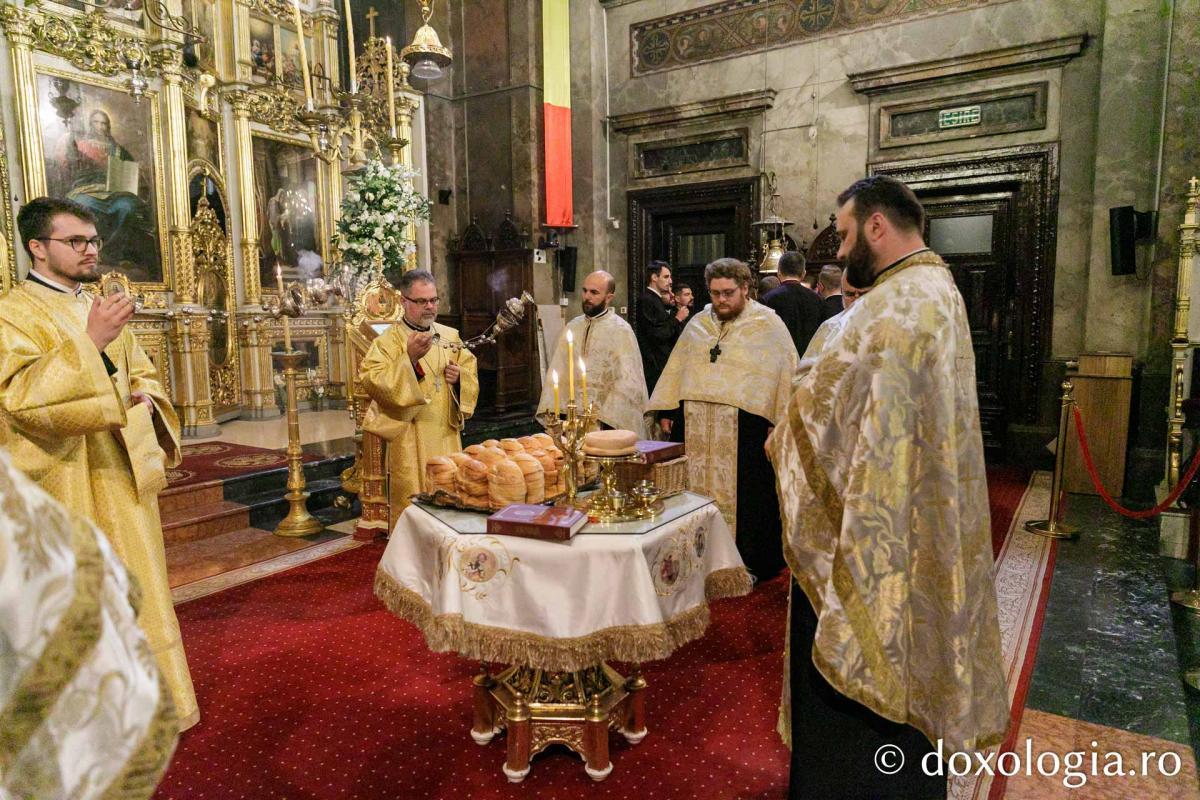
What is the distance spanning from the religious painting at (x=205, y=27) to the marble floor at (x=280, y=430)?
4.58m

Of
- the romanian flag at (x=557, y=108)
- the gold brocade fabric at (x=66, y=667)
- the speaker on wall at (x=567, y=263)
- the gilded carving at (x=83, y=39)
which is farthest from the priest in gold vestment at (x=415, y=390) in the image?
the speaker on wall at (x=567, y=263)

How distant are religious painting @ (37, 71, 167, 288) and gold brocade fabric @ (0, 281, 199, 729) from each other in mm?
6252

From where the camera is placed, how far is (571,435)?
2.63 metres

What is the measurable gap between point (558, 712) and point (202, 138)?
9.39 metres

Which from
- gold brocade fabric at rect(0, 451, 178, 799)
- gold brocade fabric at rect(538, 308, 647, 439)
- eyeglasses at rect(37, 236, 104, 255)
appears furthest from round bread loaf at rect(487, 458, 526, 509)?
gold brocade fabric at rect(538, 308, 647, 439)

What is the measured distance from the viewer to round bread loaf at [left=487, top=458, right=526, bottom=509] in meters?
2.64

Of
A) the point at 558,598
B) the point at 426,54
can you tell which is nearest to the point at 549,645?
the point at 558,598

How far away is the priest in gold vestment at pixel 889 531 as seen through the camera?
2027 millimetres

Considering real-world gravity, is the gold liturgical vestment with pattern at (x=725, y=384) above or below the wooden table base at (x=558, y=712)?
above

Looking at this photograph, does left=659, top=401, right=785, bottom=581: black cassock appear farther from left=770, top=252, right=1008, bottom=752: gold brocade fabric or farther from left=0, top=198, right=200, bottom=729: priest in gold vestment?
left=0, top=198, right=200, bottom=729: priest in gold vestment

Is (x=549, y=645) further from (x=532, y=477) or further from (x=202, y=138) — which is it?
(x=202, y=138)

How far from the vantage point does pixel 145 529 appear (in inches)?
113

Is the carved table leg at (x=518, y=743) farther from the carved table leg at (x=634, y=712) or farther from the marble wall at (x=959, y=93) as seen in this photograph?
the marble wall at (x=959, y=93)

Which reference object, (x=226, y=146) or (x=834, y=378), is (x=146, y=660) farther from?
(x=226, y=146)
